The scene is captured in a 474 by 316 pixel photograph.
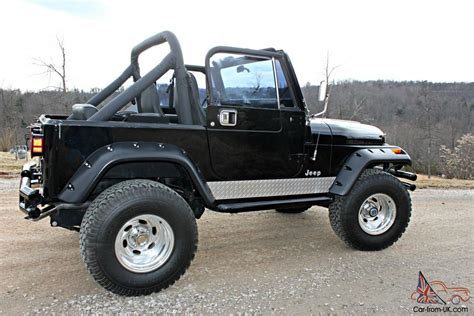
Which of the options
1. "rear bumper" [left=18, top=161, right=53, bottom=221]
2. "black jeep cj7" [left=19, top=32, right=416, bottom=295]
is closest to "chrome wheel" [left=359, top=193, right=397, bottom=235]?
"black jeep cj7" [left=19, top=32, right=416, bottom=295]

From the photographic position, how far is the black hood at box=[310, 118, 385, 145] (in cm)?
438

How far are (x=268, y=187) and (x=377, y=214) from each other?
4.75 ft

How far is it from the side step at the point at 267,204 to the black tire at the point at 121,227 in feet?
1.61

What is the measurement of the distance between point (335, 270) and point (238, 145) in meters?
1.55

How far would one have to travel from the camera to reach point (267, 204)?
155 inches

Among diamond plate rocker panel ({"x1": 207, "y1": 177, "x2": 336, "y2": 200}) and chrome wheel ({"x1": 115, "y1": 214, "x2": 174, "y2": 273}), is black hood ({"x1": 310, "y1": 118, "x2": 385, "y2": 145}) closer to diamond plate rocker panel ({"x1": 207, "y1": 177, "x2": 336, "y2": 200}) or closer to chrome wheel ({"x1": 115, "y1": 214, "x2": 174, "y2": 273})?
diamond plate rocker panel ({"x1": 207, "y1": 177, "x2": 336, "y2": 200})

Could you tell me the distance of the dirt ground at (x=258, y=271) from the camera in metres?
3.01

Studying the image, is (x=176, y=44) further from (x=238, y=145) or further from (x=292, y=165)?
(x=292, y=165)

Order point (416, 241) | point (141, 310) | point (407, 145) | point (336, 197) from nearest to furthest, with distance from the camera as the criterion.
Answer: point (141, 310) → point (336, 197) → point (416, 241) → point (407, 145)

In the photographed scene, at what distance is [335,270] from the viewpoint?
3.79 m

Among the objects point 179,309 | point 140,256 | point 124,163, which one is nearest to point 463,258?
point 179,309

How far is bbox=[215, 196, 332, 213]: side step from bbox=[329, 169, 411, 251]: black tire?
21 centimetres

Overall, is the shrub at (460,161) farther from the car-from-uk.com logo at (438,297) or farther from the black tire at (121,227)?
the black tire at (121,227)

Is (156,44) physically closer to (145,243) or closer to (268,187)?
(268,187)
